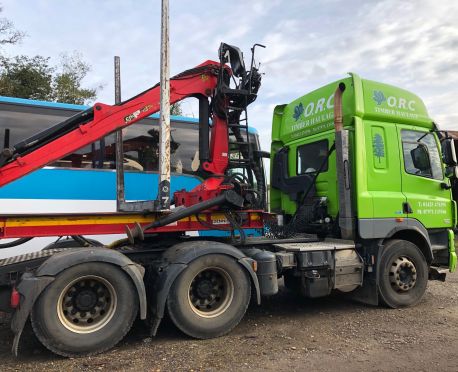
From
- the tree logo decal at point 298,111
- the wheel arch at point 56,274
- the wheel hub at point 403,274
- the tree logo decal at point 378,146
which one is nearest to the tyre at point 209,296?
the wheel arch at point 56,274

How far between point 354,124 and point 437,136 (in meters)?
1.75

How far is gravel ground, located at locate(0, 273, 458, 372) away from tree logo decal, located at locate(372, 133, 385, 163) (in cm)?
222

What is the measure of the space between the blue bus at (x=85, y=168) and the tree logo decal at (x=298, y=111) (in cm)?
194

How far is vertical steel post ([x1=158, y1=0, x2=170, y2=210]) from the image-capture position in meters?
5.09

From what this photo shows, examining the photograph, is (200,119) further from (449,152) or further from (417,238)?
(449,152)

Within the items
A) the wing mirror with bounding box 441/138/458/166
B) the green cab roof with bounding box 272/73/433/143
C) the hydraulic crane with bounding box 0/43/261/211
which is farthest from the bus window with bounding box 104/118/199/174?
the wing mirror with bounding box 441/138/458/166

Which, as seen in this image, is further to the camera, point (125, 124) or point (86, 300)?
point (125, 124)

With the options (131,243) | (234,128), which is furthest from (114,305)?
(234,128)

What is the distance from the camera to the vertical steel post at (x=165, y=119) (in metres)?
5.09

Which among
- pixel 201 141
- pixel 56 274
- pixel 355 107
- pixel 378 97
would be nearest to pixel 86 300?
pixel 56 274

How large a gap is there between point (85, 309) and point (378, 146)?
177 inches

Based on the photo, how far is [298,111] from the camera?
292 inches

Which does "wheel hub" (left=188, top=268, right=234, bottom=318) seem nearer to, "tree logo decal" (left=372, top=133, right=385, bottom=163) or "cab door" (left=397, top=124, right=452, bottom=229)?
"tree logo decal" (left=372, top=133, right=385, bottom=163)

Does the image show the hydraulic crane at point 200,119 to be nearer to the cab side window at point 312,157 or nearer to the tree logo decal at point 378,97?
the cab side window at point 312,157
